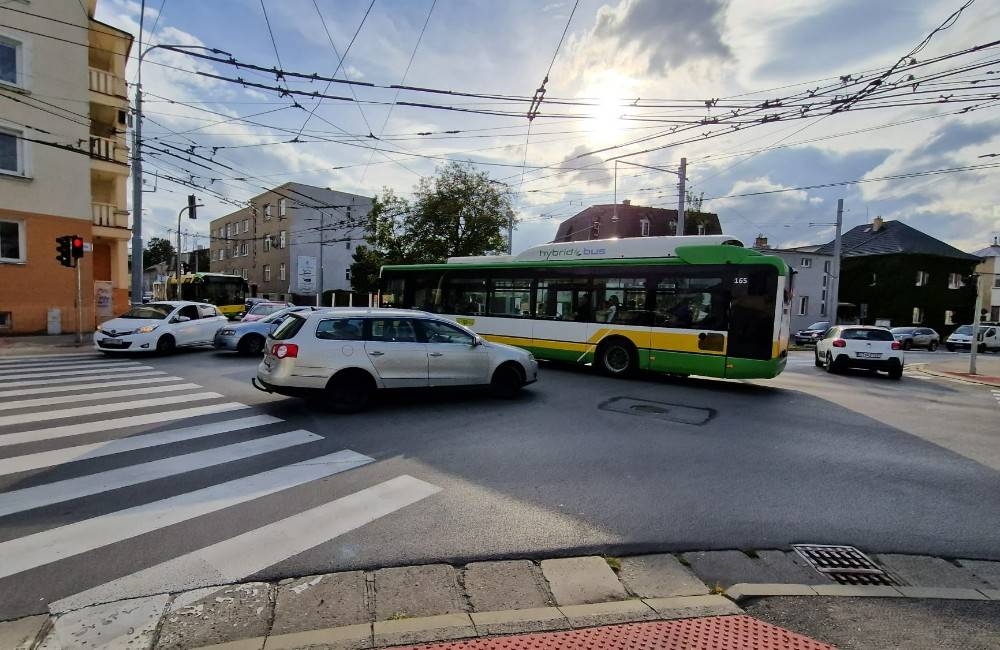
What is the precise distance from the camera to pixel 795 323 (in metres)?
44.8

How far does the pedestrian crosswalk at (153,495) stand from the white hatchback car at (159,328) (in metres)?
6.27

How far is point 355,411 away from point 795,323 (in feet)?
154

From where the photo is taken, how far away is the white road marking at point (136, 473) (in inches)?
170

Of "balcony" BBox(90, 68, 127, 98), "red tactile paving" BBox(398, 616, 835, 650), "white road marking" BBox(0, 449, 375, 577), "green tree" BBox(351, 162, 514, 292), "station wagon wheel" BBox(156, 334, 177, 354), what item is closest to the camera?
"red tactile paving" BBox(398, 616, 835, 650)

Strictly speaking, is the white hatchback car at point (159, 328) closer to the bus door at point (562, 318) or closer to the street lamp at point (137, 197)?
the street lamp at point (137, 197)

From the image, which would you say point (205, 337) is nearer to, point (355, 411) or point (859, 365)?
point (355, 411)

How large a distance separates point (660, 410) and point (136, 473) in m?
7.20

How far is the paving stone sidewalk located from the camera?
8.70ft

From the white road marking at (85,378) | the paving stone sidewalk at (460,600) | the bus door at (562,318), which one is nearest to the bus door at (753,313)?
the bus door at (562,318)

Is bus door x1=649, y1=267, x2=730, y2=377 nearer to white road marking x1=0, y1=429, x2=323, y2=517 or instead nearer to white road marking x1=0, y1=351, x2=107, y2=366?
white road marking x1=0, y1=429, x2=323, y2=517

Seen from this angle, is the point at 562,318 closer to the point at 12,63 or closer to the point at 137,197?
the point at 137,197

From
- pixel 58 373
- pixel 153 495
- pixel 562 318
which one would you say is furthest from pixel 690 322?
pixel 58 373

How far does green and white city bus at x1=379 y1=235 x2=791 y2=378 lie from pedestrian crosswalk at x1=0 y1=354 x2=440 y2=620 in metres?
7.62

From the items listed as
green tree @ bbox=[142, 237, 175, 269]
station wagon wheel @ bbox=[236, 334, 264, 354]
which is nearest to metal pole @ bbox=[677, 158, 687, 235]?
station wagon wheel @ bbox=[236, 334, 264, 354]
